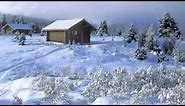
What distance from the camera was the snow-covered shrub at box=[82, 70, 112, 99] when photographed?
13906 mm

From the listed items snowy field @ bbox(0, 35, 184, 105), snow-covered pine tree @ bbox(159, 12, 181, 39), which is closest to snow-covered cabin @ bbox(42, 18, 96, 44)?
snowy field @ bbox(0, 35, 184, 105)

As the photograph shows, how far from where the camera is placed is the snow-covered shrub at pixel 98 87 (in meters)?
13.9

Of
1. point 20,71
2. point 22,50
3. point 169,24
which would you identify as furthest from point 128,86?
point 169,24

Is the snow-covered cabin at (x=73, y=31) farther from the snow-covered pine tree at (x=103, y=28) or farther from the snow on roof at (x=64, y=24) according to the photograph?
the snow-covered pine tree at (x=103, y=28)

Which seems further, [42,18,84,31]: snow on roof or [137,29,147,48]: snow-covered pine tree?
[42,18,84,31]: snow on roof

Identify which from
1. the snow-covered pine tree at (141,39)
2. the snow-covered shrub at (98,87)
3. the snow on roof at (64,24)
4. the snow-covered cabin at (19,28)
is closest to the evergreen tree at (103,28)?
the snow-covered cabin at (19,28)

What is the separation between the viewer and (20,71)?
34.2 m

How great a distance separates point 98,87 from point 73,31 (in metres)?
42.0

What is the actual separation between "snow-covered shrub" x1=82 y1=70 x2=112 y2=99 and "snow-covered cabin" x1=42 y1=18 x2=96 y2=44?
39621 mm

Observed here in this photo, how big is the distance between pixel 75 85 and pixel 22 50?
30.1m

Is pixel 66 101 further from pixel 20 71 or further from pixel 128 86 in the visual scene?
pixel 20 71

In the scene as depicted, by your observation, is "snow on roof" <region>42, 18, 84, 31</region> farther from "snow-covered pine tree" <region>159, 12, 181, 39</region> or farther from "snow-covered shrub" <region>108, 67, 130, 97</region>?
"snow-covered shrub" <region>108, 67, 130, 97</region>

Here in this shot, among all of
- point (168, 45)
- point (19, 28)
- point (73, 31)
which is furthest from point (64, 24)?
point (19, 28)

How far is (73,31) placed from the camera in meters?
56.2
